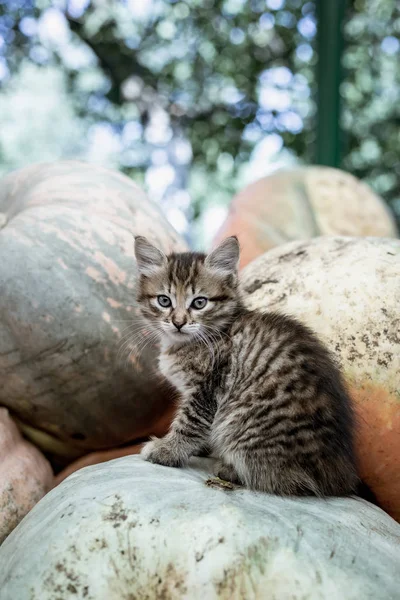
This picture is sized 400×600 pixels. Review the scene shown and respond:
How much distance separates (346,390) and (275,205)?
6.71 feet

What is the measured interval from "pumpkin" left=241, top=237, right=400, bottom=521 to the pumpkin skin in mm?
547

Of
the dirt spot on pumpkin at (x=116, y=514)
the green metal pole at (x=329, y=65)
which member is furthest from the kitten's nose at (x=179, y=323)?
the green metal pole at (x=329, y=65)

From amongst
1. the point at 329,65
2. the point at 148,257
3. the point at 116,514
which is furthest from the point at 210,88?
the point at 116,514

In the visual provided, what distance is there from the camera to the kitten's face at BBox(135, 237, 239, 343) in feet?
7.76

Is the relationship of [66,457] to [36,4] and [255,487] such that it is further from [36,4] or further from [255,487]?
[36,4]

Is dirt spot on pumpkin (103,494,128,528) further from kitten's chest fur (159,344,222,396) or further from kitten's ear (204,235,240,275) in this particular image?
kitten's ear (204,235,240,275)

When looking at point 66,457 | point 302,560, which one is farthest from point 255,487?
point 66,457

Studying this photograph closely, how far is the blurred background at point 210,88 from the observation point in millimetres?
4656

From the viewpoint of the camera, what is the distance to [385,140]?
4.90 m

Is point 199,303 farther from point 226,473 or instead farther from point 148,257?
point 226,473

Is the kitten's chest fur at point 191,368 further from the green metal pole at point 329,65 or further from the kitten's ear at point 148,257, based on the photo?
the green metal pole at point 329,65

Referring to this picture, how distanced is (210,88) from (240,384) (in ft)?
11.4

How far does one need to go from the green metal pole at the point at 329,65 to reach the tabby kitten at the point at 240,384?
2784 mm

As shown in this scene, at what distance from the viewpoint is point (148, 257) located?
8.30 feet
